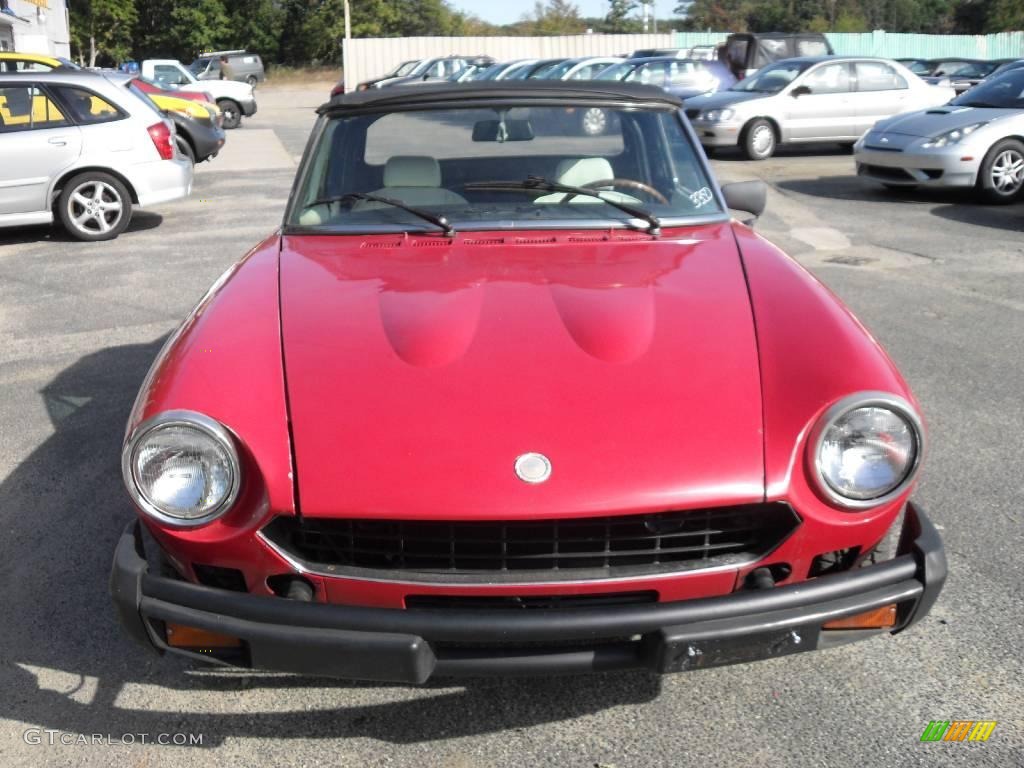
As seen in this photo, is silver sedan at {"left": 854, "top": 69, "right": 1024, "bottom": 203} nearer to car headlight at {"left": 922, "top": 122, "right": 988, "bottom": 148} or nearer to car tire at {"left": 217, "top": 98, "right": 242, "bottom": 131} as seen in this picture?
car headlight at {"left": 922, "top": 122, "right": 988, "bottom": 148}

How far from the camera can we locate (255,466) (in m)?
2.40

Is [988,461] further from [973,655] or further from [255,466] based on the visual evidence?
[255,466]

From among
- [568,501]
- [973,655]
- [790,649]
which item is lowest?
[973,655]

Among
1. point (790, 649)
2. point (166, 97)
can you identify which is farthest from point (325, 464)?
point (166, 97)

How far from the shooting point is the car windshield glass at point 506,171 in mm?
3631

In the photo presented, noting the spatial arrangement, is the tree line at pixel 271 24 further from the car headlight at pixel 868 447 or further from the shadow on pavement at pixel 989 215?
the car headlight at pixel 868 447

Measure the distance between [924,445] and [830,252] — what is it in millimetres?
6905

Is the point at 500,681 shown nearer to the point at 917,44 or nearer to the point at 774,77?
the point at 774,77

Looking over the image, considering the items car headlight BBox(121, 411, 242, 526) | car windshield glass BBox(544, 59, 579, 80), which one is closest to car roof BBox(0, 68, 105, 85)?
car headlight BBox(121, 411, 242, 526)

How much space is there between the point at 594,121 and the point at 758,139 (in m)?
12.3

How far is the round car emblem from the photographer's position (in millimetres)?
2340

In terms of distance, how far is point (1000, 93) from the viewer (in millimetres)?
11664

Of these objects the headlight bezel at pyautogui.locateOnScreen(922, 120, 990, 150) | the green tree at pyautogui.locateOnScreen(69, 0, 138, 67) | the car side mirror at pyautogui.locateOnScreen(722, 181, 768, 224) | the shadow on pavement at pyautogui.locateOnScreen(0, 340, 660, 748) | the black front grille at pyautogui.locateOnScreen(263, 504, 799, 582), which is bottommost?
the shadow on pavement at pyautogui.locateOnScreen(0, 340, 660, 748)

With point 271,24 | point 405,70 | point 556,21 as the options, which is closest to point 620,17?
point 556,21
